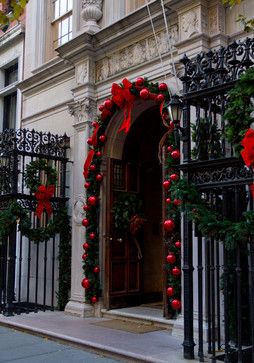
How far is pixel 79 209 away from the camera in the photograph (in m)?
10.1

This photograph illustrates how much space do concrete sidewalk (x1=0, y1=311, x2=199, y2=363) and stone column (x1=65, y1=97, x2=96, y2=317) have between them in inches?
14.6

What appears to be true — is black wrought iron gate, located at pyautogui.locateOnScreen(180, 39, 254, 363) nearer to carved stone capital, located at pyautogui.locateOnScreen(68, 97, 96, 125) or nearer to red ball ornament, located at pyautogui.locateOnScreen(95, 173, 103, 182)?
red ball ornament, located at pyautogui.locateOnScreen(95, 173, 103, 182)

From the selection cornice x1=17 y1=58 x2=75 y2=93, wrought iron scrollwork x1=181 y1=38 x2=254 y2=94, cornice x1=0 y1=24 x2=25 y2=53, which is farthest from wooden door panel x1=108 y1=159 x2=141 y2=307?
cornice x1=0 y1=24 x2=25 y2=53

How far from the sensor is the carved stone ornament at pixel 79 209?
10062 mm

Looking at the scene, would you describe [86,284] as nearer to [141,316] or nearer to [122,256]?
[122,256]

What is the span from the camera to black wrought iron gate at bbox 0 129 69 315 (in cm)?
993

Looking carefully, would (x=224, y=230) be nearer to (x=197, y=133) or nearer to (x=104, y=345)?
(x=197, y=133)

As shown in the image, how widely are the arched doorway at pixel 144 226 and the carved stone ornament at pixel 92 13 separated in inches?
87.7

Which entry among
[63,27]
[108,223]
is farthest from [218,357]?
[63,27]

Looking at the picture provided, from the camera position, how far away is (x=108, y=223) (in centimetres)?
975

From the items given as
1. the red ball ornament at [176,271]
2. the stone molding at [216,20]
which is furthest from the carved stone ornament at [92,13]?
the red ball ornament at [176,271]

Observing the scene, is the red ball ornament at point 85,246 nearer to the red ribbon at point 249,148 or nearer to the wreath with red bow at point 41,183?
the wreath with red bow at point 41,183

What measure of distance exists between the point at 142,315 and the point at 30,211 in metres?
3.32

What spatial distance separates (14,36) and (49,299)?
7.43 meters
